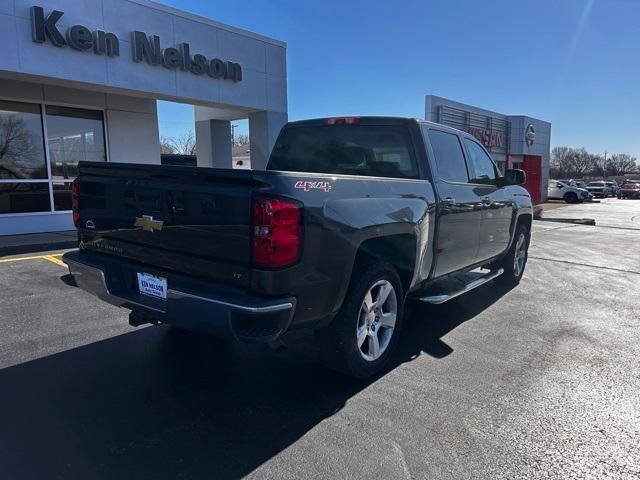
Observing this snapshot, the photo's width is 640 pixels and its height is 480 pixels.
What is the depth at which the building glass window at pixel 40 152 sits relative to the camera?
1085 cm

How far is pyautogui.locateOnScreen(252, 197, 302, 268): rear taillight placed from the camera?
2.73 metres

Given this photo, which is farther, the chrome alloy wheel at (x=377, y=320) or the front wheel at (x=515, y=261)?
the front wheel at (x=515, y=261)

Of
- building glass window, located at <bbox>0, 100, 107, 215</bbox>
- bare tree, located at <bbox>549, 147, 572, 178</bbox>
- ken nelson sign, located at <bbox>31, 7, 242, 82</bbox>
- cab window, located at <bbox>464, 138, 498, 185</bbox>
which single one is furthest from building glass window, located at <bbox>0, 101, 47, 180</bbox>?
bare tree, located at <bbox>549, 147, 572, 178</bbox>

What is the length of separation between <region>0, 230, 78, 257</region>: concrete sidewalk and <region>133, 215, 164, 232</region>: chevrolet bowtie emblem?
669 cm

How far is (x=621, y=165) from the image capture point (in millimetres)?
128250

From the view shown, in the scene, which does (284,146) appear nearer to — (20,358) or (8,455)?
(20,358)

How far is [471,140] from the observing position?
18.6 feet

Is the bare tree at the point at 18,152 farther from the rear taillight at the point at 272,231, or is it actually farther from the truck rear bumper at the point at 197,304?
the rear taillight at the point at 272,231

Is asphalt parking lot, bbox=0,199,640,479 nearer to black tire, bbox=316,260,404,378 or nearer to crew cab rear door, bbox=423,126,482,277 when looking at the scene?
black tire, bbox=316,260,404,378

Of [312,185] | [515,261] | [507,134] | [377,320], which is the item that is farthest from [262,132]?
[507,134]

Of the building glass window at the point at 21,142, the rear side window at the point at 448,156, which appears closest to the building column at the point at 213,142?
the building glass window at the point at 21,142

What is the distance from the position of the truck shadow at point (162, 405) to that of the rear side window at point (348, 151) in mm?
1697

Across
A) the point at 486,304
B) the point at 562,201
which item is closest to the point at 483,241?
the point at 486,304

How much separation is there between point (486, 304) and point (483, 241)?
0.89 meters
